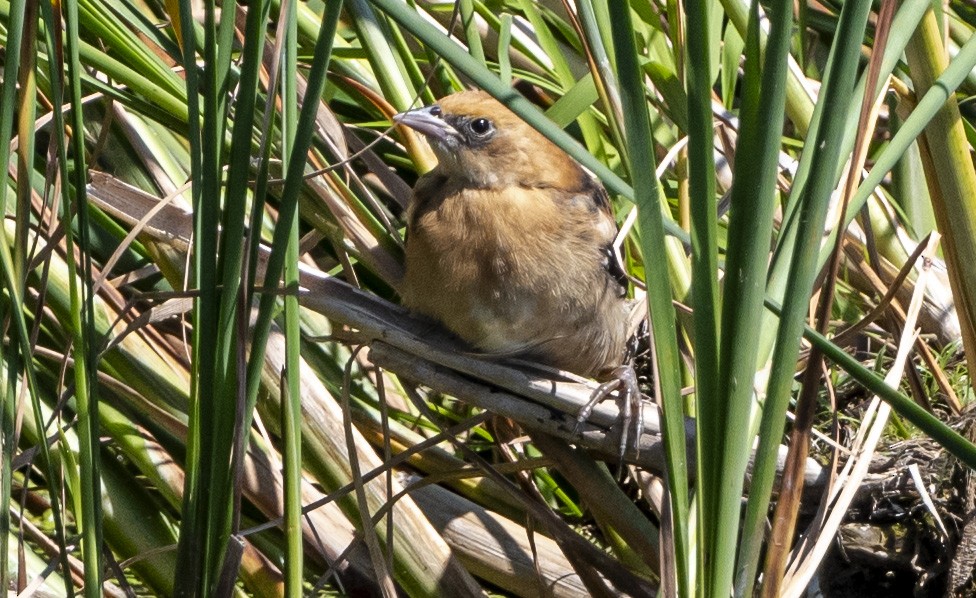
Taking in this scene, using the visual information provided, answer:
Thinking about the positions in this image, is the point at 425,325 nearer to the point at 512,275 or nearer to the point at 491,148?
the point at 512,275

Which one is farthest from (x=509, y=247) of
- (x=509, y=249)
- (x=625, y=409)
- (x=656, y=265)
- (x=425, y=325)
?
(x=656, y=265)

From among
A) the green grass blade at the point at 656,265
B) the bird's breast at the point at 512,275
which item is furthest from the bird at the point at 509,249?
the green grass blade at the point at 656,265

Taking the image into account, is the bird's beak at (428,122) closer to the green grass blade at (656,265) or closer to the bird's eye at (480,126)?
the bird's eye at (480,126)

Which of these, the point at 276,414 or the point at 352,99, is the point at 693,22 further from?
the point at 352,99

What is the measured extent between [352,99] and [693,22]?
184 centimetres

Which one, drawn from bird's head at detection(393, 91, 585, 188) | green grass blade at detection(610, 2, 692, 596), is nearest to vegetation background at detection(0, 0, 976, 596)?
green grass blade at detection(610, 2, 692, 596)

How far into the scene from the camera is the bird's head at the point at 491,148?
2463 millimetres

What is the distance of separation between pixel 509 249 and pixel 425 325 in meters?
0.25

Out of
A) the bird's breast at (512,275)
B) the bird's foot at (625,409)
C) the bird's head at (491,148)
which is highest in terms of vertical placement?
the bird's head at (491,148)

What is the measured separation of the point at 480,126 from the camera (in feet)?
8.20

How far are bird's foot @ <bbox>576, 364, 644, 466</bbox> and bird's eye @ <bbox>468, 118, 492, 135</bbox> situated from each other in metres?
0.63

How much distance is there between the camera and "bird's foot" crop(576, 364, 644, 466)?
216 centimetres

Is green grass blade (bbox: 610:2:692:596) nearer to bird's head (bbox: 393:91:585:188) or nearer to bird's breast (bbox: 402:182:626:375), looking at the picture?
bird's breast (bbox: 402:182:626:375)

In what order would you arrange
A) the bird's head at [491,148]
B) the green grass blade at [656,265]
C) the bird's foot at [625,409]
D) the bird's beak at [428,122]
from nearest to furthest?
the green grass blade at [656,265]
the bird's foot at [625,409]
the bird's beak at [428,122]
the bird's head at [491,148]
